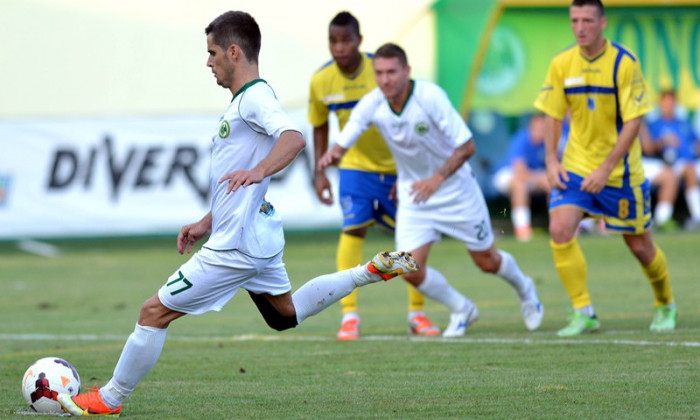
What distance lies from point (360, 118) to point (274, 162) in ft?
11.4

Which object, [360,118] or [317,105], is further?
[317,105]

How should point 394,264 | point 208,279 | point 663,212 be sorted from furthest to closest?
point 663,212, point 394,264, point 208,279

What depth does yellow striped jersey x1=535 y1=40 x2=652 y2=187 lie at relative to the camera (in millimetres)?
8891

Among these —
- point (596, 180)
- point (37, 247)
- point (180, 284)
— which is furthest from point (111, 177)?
point (180, 284)

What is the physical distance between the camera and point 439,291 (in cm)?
938

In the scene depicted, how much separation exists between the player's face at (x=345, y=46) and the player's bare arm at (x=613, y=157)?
2098 mm

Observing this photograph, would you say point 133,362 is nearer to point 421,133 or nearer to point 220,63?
point 220,63

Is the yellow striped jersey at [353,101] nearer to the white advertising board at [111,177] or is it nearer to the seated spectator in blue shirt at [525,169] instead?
the white advertising board at [111,177]

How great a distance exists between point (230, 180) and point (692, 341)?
3.80 meters

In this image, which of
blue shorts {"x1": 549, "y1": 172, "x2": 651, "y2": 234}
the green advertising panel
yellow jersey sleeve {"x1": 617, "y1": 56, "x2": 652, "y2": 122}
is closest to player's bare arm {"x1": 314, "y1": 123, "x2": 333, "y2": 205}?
blue shorts {"x1": 549, "y1": 172, "x2": 651, "y2": 234}

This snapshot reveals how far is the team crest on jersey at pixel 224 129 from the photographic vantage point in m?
6.20

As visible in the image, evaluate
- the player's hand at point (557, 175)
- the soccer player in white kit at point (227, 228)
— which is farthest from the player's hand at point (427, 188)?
the soccer player in white kit at point (227, 228)

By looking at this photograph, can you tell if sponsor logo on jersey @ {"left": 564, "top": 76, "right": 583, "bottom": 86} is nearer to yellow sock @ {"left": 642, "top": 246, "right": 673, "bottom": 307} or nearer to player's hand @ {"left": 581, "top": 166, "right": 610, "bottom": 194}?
player's hand @ {"left": 581, "top": 166, "right": 610, "bottom": 194}

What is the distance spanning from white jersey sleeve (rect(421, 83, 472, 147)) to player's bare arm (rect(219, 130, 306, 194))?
10.7 feet
